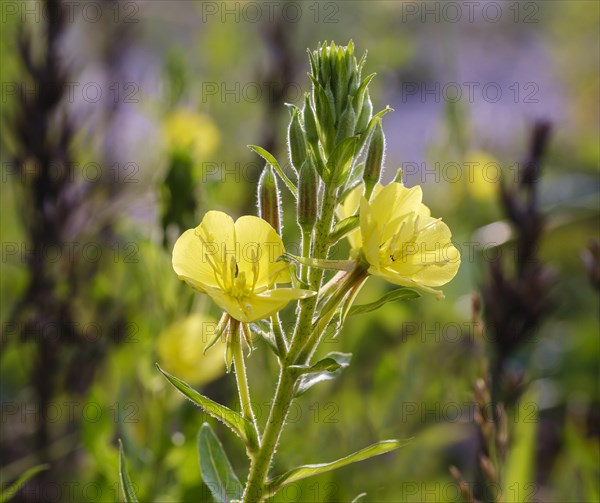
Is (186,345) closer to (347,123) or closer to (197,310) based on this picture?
(197,310)

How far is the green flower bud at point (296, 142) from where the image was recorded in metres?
1.11

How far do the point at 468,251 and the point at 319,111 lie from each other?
2.08 metres

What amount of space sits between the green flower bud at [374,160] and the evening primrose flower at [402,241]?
0.02m

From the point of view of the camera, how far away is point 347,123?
1.10 m

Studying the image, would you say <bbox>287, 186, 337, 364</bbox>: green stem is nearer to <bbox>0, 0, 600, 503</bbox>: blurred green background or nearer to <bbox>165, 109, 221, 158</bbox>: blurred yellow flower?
<bbox>0, 0, 600, 503</bbox>: blurred green background

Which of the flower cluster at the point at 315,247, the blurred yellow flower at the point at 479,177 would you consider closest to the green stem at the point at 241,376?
the flower cluster at the point at 315,247

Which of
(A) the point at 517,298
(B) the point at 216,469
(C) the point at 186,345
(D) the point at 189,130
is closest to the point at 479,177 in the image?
(D) the point at 189,130

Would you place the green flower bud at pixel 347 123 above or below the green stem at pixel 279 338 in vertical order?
above

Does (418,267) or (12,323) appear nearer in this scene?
(418,267)

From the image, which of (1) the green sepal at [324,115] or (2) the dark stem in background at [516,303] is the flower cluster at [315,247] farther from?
(2) the dark stem in background at [516,303]

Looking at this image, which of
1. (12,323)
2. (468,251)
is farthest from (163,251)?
(468,251)

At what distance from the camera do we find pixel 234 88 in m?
4.11

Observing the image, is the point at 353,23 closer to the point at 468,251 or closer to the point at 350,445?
the point at 468,251

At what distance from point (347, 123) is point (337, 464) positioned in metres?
0.48
